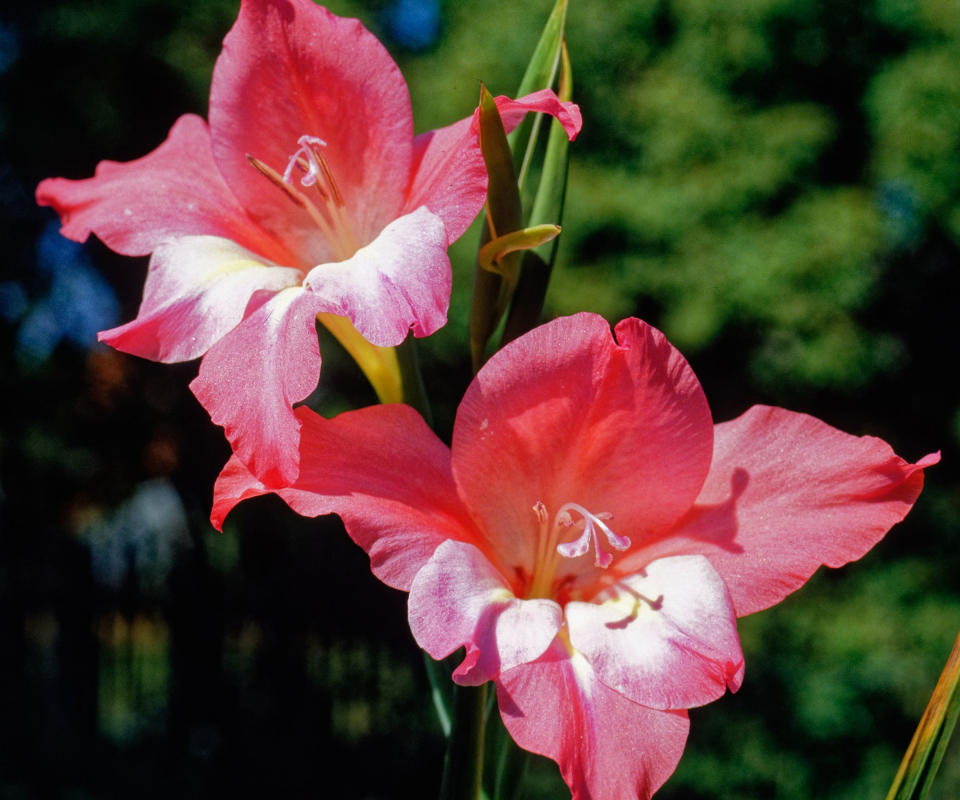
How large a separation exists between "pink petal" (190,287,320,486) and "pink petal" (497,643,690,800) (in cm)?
17

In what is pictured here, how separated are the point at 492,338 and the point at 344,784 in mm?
4100

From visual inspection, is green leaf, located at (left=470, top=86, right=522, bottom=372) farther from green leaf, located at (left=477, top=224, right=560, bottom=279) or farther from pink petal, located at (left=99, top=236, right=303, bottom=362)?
pink petal, located at (left=99, top=236, right=303, bottom=362)

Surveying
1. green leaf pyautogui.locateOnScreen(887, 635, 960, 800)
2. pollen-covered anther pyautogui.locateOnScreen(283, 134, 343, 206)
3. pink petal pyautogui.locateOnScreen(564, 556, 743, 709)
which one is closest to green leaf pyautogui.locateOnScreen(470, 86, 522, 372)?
pollen-covered anther pyautogui.locateOnScreen(283, 134, 343, 206)

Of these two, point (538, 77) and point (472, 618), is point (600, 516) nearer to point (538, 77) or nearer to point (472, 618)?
point (472, 618)

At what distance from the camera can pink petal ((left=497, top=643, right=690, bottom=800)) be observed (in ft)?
1.66

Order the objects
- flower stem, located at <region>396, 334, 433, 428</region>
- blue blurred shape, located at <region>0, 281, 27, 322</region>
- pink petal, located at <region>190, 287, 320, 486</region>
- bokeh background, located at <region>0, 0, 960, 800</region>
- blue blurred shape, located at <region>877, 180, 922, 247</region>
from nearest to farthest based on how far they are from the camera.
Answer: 1. pink petal, located at <region>190, 287, 320, 486</region>
2. flower stem, located at <region>396, 334, 433, 428</region>
3. bokeh background, located at <region>0, 0, 960, 800</region>
4. blue blurred shape, located at <region>877, 180, 922, 247</region>
5. blue blurred shape, located at <region>0, 281, 27, 322</region>

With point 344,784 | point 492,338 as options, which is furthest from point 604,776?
point 344,784

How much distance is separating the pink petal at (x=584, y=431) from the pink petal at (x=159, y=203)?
9.1 inches

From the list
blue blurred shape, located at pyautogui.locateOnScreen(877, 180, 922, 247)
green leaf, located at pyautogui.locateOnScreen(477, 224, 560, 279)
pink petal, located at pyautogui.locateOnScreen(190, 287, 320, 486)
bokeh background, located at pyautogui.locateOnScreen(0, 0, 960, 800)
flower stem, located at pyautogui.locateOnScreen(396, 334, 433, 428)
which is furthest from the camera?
blue blurred shape, located at pyautogui.locateOnScreen(877, 180, 922, 247)

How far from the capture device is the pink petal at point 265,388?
0.49m

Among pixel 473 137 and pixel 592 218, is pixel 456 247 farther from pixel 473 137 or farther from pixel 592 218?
pixel 473 137

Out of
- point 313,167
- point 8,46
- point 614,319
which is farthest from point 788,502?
point 8,46

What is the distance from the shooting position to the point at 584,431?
601 mm

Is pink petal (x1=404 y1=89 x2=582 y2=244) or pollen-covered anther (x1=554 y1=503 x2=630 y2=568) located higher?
pink petal (x1=404 y1=89 x2=582 y2=244)
